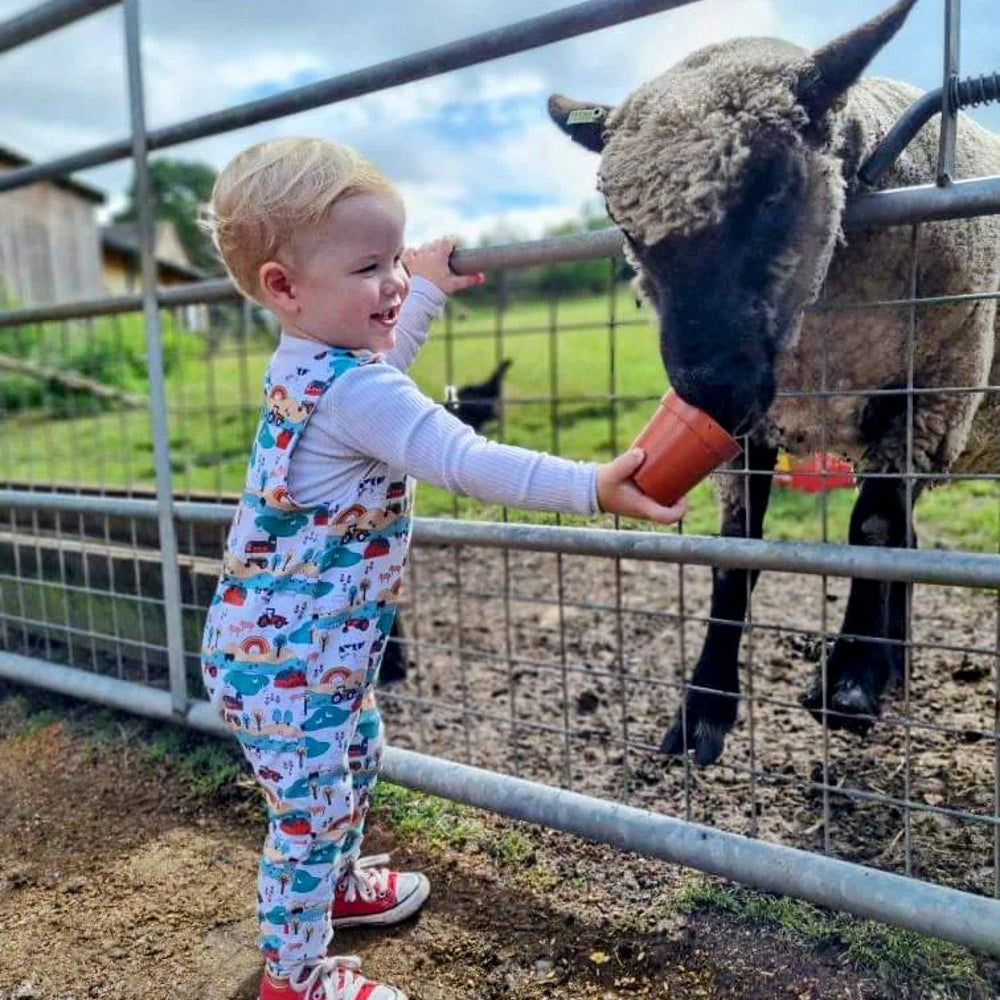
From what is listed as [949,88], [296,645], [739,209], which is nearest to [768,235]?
[739,209]

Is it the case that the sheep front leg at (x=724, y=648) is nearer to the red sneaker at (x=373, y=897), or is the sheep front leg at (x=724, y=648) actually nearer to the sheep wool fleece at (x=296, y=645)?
the red sneaker at (x=373, y=897)

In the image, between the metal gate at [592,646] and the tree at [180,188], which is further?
the tree at [180,188]

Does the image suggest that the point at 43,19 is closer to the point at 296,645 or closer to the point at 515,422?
the point at 296,645

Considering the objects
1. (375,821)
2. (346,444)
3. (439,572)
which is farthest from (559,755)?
(439,572)

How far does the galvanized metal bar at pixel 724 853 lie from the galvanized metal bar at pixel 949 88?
4.46 ft

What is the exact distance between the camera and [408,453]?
174 centimetres

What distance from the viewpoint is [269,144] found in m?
1.86

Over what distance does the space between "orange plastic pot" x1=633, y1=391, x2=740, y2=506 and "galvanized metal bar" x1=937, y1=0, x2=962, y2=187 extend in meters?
0.66

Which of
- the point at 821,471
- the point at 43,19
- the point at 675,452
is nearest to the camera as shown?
the point at 675,452

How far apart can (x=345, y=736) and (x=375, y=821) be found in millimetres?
959

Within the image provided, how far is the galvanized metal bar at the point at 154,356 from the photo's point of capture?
3.00 metres

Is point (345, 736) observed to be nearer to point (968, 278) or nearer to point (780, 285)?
point (780, 285)

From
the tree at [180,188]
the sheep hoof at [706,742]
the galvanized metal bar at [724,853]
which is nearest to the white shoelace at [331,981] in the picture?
the galvanized metal bar at [724,853]

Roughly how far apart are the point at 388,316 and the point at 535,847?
1511 mm
